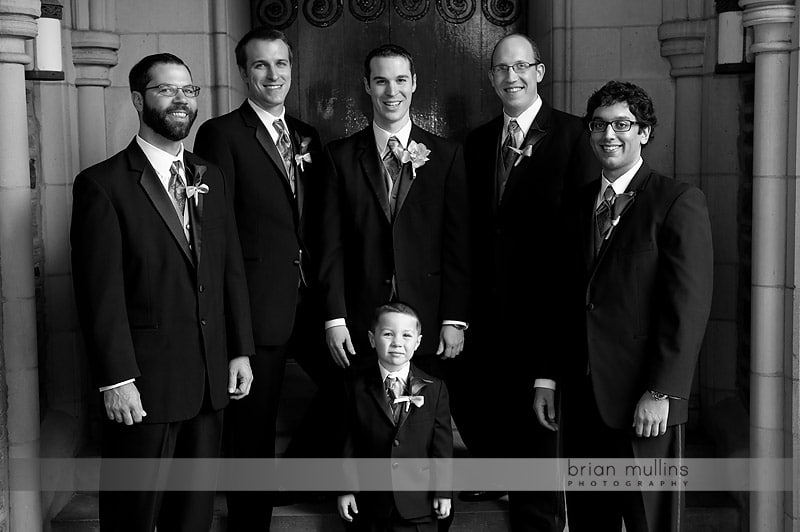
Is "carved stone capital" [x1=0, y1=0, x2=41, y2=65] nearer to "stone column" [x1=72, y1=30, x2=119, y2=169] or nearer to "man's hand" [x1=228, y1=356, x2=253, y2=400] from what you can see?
"stone column" [x1=72, y1=30, x2=119, y2=169]

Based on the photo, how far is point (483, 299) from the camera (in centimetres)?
340

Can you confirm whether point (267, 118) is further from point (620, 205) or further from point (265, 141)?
point (620, 205)

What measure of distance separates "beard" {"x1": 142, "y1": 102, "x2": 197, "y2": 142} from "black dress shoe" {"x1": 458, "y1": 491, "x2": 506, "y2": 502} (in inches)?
63.8

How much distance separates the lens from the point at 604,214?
9.23 ft

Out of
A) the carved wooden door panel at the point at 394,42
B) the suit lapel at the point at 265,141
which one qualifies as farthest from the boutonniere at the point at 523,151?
the carved wooden door panel at the point at 394,42

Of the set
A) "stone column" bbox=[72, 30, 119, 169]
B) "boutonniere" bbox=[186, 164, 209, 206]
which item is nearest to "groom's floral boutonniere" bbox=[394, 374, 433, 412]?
"boutonniere" bbox=[186, 164, 209, 206]

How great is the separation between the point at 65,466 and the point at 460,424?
1451 mm

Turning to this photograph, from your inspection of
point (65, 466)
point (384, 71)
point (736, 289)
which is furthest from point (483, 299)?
point (65, 466)

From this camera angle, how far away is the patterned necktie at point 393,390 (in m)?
3.03

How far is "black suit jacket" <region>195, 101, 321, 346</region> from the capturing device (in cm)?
330

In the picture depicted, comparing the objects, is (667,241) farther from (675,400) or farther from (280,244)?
(280,244)

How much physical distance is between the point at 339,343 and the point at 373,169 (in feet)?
1.88

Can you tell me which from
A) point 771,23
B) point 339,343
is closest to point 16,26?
point 339,343

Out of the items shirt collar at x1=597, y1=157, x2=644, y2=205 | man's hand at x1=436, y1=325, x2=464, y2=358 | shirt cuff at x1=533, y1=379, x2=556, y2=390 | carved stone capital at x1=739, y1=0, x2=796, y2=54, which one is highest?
carved stone capital at x1=739, y1=0, x2=796, y2=54
